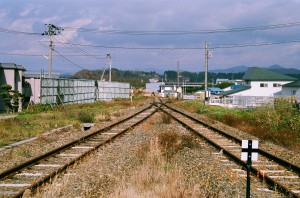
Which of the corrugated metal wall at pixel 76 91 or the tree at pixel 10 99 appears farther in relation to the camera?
the tree at pixel 10 99

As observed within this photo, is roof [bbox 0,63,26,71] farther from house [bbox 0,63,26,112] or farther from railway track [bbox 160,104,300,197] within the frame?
railway track [bbox 160,104,300,197]

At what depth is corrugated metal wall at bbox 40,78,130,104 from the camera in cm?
3480

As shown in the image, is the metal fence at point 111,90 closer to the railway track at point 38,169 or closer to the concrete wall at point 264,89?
the concrete wall at point 264,89

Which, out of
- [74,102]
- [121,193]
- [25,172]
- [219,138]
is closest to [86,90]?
[74,102]

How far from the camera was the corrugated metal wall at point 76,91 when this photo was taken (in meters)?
34.8

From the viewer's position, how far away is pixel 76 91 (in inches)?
1763

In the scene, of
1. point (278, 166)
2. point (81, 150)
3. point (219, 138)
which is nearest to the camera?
point (278, 166)

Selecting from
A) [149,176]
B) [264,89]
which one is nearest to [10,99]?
[149,176]

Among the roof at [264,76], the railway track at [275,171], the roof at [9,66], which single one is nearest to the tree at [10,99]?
the roof at [9,66]

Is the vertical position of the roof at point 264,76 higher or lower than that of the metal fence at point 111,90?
higher

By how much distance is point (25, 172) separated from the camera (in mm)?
9547

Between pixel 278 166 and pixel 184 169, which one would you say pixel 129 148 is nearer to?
pixel 184 169

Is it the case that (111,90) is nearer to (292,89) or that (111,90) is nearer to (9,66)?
(9,66)

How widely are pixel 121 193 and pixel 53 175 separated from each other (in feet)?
9.22
